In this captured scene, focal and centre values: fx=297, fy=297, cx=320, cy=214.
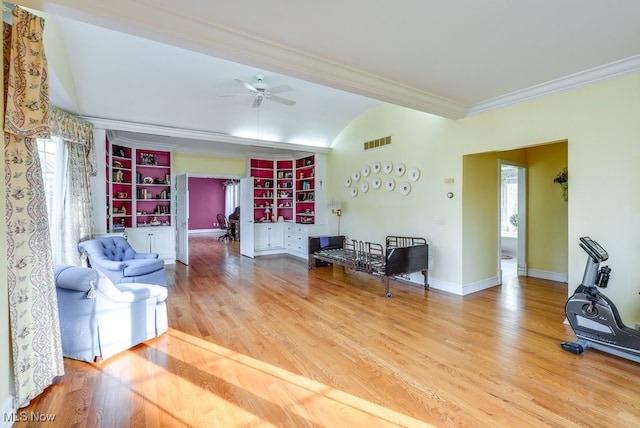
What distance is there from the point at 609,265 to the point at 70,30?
6.50 meters

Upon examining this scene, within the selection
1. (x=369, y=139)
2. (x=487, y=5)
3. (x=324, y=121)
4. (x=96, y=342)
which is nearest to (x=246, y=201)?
(x=324, y=121)

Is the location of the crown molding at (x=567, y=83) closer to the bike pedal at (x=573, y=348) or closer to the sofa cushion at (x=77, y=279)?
the bike pedal at (x=573, y=348)

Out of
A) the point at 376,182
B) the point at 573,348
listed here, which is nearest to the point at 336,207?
the point at 376,182

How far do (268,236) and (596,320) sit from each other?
693 cm

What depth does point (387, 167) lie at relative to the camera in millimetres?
5836

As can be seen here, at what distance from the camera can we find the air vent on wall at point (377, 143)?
5.86 metres

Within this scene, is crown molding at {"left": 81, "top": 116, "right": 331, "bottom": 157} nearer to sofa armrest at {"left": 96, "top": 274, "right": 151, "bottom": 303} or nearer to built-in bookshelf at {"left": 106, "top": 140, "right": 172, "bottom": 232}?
built-in bookshelf at {"left": 106, "top": 140, "right": 172, "bottom": 232}

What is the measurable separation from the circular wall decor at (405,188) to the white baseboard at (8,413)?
17.3 feet

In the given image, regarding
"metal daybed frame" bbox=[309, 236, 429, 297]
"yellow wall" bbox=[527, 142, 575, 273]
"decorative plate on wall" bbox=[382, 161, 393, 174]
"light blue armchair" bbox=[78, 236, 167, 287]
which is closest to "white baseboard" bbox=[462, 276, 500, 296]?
"metal daybed frame" bbox=[309, 236, 429, 297]

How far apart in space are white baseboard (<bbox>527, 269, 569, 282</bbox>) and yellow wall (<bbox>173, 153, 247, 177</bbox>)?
24.4 feet

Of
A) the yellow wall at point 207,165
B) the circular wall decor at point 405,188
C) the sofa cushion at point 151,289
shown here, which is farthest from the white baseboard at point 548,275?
the yellow wall at point 207,165

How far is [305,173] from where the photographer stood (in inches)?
335

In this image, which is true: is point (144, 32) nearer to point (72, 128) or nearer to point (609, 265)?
point (72, 128)

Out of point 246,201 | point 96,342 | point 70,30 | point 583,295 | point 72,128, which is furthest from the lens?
point 246,201
